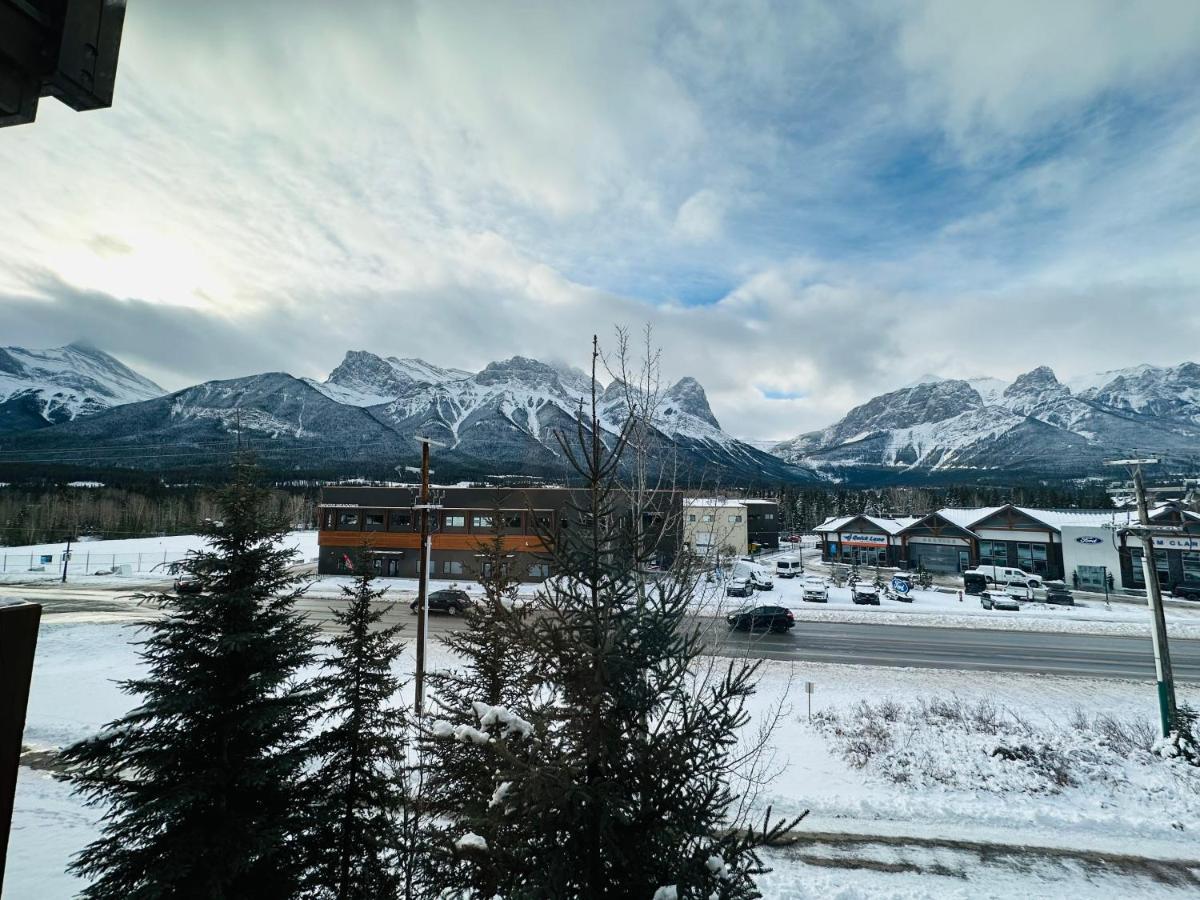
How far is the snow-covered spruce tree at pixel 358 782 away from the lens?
25.7ft

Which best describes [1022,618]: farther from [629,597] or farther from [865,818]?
[629,597]

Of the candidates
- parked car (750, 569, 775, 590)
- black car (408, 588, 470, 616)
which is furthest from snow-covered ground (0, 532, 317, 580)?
parked car (750, 569, 775, 590)

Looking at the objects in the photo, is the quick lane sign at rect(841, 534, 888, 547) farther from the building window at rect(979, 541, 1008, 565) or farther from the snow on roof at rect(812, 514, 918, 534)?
the building window at rect(979, 541, 1008, 565)

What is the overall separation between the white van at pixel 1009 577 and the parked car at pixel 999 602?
8902 mm

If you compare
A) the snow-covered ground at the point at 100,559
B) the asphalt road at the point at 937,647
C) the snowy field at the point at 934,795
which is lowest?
the snowy field at the point at 934,795

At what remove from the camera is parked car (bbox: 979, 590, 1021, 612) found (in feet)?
121

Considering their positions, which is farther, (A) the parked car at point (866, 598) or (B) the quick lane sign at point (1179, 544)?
(B) the quick lane sign at point (1179, 544)

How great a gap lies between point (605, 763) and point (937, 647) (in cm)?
2817

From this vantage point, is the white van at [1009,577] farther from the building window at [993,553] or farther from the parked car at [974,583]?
the building window at [993,553]

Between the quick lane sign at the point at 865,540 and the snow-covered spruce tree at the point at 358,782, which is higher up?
the quick lane sign at the point at 865,540

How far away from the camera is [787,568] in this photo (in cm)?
5484

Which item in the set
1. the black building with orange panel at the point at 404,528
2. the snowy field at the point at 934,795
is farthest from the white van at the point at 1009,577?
the black building with orange panel at the point at 404,528

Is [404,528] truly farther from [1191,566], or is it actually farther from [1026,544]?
[1191,566]

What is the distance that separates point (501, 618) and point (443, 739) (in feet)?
17.1
